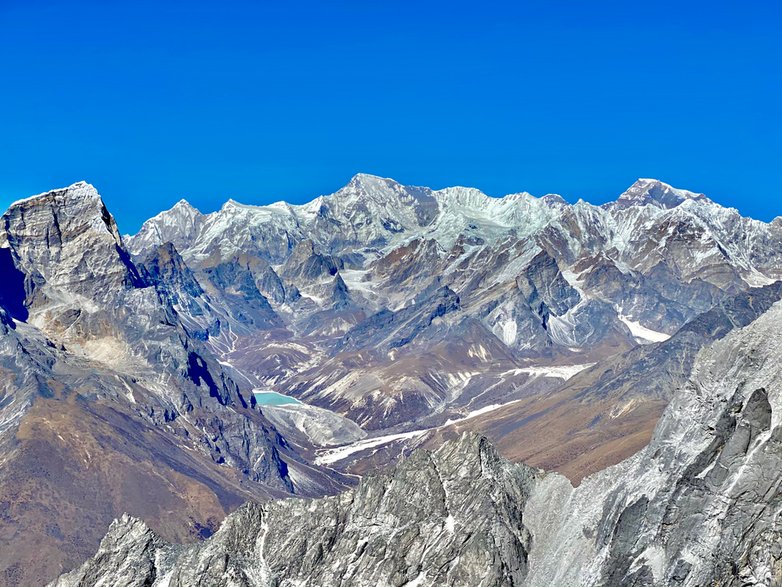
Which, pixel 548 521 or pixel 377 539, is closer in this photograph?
pixel 548 521

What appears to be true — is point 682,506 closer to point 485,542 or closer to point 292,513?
point 485,542

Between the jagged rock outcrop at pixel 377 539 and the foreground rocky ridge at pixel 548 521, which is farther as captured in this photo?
the jagged rock outcrop at pixel 377 539

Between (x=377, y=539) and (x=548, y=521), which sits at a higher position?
(x=377, y=539)

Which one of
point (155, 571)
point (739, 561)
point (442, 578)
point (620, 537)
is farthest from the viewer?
point (155, 571)

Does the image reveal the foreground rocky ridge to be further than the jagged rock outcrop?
No

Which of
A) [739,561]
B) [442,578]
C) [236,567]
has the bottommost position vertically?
[739,561]

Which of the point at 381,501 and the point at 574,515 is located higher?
the point at 381,501

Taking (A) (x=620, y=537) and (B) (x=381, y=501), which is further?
(B) (x=381, y=501)

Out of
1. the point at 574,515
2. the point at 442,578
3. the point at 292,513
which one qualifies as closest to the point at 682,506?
the point at 574,515
